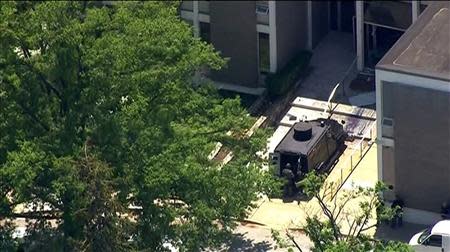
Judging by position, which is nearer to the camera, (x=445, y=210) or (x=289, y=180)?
(x=445, y=210)

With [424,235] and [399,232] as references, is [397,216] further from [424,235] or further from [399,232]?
[424,235]

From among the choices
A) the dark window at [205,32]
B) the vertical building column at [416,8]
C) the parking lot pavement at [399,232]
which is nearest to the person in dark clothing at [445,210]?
the parking lot pavement at [399,232]

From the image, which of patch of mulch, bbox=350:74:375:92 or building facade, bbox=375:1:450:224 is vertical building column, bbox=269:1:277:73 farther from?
building facade, bbox=375:1:450:224

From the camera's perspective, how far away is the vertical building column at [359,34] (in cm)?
6856

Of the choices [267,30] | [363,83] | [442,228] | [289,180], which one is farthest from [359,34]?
[442,228]

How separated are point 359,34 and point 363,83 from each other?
6.92 feet

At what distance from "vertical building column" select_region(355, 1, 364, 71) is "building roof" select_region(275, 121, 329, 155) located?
692 centimetres

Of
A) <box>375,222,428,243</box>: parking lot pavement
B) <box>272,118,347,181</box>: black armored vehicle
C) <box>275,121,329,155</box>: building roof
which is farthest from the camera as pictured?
<box>275,121,329,155</box>: building roof

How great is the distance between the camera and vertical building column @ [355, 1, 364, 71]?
6856 cm

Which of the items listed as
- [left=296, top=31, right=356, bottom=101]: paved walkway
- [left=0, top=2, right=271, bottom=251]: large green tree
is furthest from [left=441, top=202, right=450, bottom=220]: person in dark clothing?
[left=296, top=31, right=356, bottom=101]: paved walkway

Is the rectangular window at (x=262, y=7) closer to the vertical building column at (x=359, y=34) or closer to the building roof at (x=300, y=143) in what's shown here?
the vertical building column at (x=359, y=34)

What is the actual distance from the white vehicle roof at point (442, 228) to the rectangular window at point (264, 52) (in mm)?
16168

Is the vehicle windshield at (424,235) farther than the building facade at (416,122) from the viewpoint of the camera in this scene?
No

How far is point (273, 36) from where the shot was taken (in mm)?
68875
